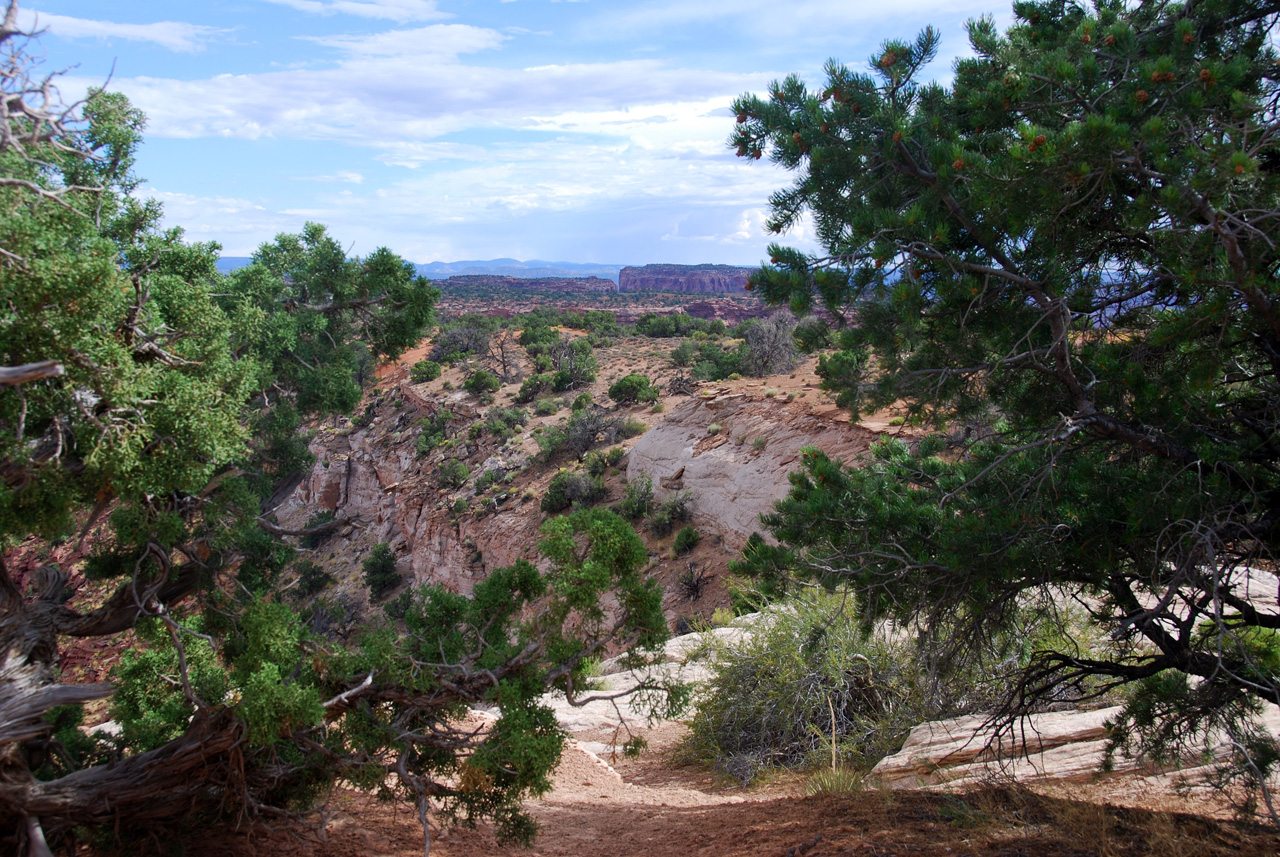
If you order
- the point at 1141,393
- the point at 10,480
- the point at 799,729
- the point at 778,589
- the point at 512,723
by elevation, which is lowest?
the point at 799,729

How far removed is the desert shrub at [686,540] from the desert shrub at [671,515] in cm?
73

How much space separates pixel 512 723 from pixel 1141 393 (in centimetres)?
429

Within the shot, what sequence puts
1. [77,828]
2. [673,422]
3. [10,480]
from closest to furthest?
[10,480] → [77,828] → [673,422]

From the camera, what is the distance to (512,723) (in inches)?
183

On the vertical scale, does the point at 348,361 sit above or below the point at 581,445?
above

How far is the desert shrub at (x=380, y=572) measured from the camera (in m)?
24.4

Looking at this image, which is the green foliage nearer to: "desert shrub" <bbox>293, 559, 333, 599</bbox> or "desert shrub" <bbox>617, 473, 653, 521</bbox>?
"desert shrub" <bbox>617, 473, 653, 521</bbox>

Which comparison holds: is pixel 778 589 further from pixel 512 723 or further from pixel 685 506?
pixel 685 506

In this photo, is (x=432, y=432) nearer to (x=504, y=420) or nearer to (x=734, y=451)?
(x=504, y=420)

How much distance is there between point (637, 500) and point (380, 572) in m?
9.88

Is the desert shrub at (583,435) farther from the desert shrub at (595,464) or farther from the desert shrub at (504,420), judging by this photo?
the desert shrub at (504,420)

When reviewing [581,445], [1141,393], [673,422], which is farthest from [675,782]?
[581,445]

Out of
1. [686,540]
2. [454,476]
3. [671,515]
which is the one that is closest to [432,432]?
[454,476]

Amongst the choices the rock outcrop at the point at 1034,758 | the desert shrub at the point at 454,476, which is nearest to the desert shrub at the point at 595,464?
the desert shrub at the point at 454,476
